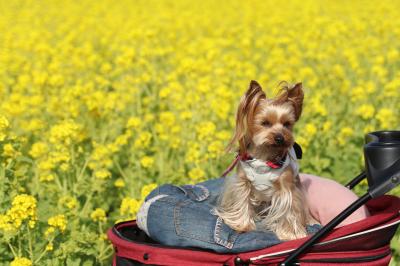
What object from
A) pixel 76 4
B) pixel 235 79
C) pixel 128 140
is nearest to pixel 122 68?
pixel 235 79

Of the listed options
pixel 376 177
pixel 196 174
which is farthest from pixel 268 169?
pixel 196 174

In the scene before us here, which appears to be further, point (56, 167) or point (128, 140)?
point (128, 140)

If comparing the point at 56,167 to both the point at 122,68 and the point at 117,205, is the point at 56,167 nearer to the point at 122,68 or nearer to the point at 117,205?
the point at 117,205

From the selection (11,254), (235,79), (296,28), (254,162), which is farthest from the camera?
(296,28)

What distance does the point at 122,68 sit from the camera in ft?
24.1

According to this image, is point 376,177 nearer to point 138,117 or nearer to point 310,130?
point 310,130

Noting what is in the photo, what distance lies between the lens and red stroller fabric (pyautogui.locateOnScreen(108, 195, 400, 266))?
3.09 meters

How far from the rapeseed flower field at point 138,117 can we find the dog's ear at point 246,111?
98 centimetres

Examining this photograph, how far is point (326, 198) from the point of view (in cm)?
377

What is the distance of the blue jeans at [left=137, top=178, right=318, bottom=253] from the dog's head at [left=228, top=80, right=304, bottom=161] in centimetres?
37

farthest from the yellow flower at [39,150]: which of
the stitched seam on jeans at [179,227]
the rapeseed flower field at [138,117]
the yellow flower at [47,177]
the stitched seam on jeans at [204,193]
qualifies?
the stitched seam on jeans at [179,227]

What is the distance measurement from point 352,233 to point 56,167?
255 cm

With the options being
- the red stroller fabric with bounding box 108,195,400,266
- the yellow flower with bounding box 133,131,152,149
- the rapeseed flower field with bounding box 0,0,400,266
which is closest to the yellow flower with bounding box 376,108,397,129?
the rapeseed flower field with bounding box 0,0,400,266

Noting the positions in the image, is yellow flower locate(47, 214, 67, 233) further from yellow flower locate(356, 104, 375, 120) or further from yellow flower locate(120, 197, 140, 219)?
yellow flower locate(356, 104, 375, 120)
